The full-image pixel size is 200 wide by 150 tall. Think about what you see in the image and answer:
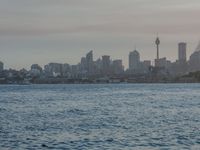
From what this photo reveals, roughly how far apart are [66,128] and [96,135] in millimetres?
6595

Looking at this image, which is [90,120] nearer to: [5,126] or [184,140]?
[5,126]

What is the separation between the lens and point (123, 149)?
44.9m

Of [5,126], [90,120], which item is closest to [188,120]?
[90,120]

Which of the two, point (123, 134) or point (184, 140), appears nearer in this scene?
point (184, 140)

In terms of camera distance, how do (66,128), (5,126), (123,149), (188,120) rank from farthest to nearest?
(188,120) < (5,126) < (66,128) < (123,149)

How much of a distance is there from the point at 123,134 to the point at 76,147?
9.16 metres

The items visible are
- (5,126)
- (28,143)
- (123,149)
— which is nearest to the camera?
Result: (123,149)

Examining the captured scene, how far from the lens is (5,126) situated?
210ft

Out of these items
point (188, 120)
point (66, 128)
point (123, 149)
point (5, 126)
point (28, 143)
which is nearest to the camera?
point (123, 149)

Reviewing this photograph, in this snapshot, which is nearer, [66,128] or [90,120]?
[66,128]

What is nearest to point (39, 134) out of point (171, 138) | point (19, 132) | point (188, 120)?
point (19, 132)

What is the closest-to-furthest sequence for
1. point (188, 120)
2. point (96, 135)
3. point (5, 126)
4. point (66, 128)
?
1. point (96, 135)
2. point (66, 128)
3. point (5, 126)
4. point (188, 120)

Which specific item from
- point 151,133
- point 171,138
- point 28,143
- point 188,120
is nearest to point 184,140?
point 171,138

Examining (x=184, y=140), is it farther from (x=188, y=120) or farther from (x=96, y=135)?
(x=188, y=120)
